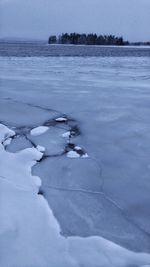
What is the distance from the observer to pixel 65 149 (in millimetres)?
3764

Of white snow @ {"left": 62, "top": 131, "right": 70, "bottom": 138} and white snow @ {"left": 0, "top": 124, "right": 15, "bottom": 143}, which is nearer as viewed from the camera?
white snow @ {"left": 0, "top": 124, "right": 15, "bottom": 143}

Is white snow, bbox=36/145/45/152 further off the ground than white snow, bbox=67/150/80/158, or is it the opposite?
white snow, bbox=67/150/80/158

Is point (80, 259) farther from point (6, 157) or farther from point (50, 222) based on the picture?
point (6, 157)

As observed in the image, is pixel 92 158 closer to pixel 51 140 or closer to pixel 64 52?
pixel 51 140

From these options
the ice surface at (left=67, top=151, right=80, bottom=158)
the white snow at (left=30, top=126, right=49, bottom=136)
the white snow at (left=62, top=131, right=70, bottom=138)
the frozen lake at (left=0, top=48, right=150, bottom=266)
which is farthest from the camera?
the white snow at (left=30, top=126, right=49, bottom=136)

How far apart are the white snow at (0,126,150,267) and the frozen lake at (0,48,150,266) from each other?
A: 0.08 metres

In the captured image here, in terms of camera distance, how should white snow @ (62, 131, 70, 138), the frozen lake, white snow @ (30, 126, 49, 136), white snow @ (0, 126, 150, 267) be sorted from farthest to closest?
white snow @ (30, 126, 49, 136) < white snow @ (62, 131, 70, 138) < the frozen lake < white snow @ (0, 126, 150, 267)

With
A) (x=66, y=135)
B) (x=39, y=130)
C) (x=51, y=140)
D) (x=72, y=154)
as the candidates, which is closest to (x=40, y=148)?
(x=51, y=140)

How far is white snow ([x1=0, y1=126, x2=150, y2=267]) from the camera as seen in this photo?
6.38ft

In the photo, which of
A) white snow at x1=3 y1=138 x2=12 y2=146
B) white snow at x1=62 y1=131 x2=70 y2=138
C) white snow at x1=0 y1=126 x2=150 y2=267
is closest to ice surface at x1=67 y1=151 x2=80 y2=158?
white snow at x1=62 y1=131 x2=70 y2=138

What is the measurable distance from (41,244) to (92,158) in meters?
1.58

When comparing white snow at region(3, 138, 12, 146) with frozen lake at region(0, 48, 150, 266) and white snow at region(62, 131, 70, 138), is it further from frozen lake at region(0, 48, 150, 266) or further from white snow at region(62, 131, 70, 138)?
white snow at region(62, 131, 70, 138)

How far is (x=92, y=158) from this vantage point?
138 inches

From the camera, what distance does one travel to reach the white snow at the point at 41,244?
195 centimetres
